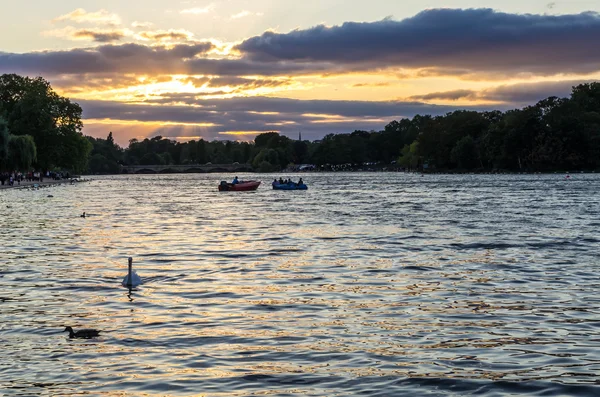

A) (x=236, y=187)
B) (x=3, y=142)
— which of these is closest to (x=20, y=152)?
(x=3, y=142)

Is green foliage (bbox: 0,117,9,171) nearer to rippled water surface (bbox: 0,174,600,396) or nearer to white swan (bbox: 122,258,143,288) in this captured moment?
rippled water surface (bbox: 0,174,600,396)

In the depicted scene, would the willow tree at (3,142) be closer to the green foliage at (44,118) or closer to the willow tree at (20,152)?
the willow tree at (20,152)

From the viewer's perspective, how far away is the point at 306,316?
1730 centimetres

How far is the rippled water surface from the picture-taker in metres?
12.4

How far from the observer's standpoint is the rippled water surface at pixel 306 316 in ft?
40.6

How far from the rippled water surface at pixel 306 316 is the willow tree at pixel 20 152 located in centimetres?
8178

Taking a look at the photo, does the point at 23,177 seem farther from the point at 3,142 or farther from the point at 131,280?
the point at 131,280

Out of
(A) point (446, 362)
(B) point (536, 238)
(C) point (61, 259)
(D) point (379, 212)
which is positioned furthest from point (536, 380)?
(D) point (379, 212)

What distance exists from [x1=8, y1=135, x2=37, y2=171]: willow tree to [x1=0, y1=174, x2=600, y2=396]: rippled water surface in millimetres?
81776

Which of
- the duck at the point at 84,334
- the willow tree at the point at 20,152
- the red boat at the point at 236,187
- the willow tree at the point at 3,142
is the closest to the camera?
the duck at the point at 84,334

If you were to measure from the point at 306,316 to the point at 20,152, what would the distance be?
340 feet

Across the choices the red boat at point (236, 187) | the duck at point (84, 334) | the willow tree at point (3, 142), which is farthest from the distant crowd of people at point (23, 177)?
the duck at point (84, 334)

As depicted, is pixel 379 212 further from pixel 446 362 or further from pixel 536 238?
pixel 446 362

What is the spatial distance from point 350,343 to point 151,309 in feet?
17.9
